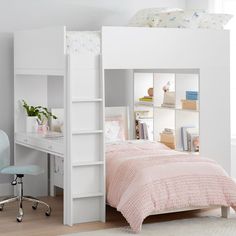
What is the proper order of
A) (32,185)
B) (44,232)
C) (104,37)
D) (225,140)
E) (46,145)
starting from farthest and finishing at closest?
1. (32,185)
2. (225,140)
3. (46,145)
4. (104,37)
5. (44,232)

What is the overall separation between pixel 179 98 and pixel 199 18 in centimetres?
82

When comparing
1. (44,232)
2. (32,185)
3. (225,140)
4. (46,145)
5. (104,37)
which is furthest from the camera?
(32,185)

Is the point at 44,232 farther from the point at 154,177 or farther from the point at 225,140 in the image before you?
the point at 225,140

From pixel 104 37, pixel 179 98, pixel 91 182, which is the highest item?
pixel 104 37

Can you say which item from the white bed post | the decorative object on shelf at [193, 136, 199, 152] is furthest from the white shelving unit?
the white bed post

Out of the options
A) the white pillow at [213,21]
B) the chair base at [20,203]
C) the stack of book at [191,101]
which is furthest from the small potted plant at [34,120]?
the white pillow at [213,21]

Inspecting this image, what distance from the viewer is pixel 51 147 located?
203 inches

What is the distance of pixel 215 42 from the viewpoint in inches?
219

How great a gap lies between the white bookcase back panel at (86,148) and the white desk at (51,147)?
0.51 feet

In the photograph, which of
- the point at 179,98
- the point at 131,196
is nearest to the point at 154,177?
the point at 131,196

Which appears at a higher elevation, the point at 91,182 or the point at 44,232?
the point at 91,182

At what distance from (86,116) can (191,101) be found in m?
1.26

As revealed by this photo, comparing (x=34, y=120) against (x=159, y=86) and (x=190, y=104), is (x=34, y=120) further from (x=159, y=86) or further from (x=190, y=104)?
(x=190, y=104)

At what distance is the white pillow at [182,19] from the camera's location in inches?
216
